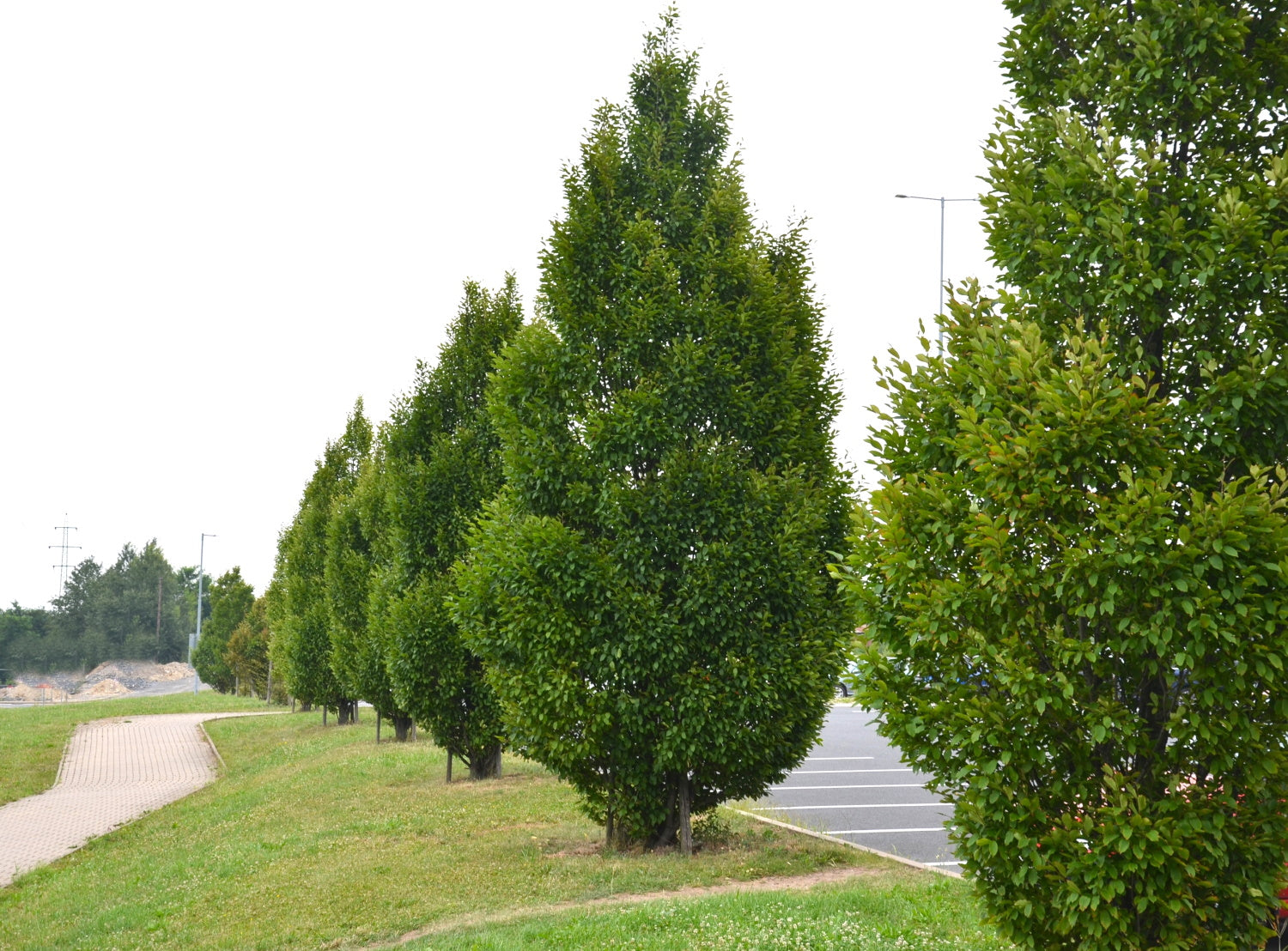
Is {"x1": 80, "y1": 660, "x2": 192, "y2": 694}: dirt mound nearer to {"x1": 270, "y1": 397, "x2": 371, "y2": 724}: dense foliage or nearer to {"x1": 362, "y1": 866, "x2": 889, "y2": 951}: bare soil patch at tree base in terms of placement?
{"x1": 270, "y1": 397, "x2": 371, "y2": 724}: dense foliage

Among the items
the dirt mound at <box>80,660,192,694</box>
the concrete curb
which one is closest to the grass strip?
the concrete curb

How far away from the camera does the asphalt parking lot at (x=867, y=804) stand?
42.5 ft

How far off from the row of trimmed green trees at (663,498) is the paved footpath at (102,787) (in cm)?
966

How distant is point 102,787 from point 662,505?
2098 cm

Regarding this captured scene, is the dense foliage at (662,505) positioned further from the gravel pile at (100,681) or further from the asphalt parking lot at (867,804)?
the gravel pile at (100,681)

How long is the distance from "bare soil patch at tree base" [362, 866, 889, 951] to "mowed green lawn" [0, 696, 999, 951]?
0.15ft

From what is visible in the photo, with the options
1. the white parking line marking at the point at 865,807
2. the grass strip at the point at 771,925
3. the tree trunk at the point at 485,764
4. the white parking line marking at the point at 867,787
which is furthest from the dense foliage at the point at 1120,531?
the tree trunk at the point at 485,764

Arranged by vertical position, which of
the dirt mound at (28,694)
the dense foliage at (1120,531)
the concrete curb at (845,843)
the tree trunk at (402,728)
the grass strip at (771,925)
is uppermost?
the dense foliage at (1120,531)

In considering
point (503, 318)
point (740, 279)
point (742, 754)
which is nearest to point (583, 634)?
point (742, 754)

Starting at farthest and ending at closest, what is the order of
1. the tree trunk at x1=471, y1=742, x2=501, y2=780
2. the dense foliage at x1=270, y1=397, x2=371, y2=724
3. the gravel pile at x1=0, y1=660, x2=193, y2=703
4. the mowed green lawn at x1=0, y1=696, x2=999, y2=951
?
1. the gravel pile at x1=0, y1=660, x2=193, y2=703
2. the dense foliage at x1=270, y1=397, x2=371, y2=724
3. the tree trunk at x1=471, y1=742, x2=501, y2=780
4. the mowed green lawn at x1=0, y1=696, x2=999, y2=951

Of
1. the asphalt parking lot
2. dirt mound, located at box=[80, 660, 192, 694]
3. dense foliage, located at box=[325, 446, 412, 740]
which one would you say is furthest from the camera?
dirt mound, located at box=[80, 660, 192, 694]

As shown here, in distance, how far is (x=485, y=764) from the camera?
744 inches

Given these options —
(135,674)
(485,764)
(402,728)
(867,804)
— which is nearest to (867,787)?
(867,804)

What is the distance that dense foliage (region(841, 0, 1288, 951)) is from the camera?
16.6 ft
